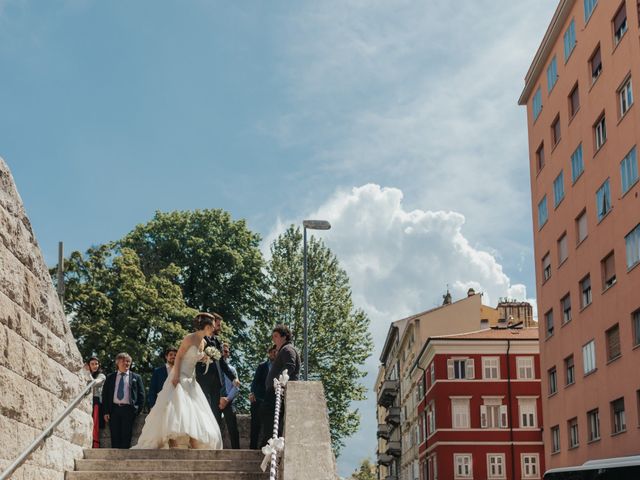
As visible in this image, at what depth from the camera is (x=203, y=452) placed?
1015cm

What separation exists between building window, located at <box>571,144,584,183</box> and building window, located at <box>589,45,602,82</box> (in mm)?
2991

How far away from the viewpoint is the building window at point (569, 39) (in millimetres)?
37838

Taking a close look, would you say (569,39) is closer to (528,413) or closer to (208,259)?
(208,259)

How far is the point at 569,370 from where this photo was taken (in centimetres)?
3853

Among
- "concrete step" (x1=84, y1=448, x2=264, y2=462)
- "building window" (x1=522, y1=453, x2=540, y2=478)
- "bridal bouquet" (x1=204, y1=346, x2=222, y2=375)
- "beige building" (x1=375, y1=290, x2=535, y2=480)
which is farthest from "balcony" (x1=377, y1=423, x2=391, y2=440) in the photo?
"concrete step" (x1=84, y1=448, x2=264, y2=462)

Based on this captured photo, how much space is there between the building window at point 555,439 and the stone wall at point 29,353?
109 feet

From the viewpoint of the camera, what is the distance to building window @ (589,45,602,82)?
34625mm

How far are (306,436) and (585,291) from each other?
2952 cm

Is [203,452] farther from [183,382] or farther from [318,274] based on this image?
[318,274]

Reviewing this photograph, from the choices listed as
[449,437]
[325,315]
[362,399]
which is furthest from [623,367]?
[449,437]

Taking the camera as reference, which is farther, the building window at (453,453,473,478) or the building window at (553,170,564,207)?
the building window at (453,453,473,478)

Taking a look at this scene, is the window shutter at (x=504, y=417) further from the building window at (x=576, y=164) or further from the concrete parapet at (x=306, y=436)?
the concrete parapet at (x=306, y=436)

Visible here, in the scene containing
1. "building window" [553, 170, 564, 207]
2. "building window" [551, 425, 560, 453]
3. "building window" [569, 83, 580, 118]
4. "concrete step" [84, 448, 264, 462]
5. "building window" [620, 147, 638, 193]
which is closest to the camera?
"concrete step" [84, 448, 264, 462]

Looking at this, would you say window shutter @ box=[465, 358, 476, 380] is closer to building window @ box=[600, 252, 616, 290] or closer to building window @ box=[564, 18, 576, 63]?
building window @ box=[564, 18, 576, 63]
